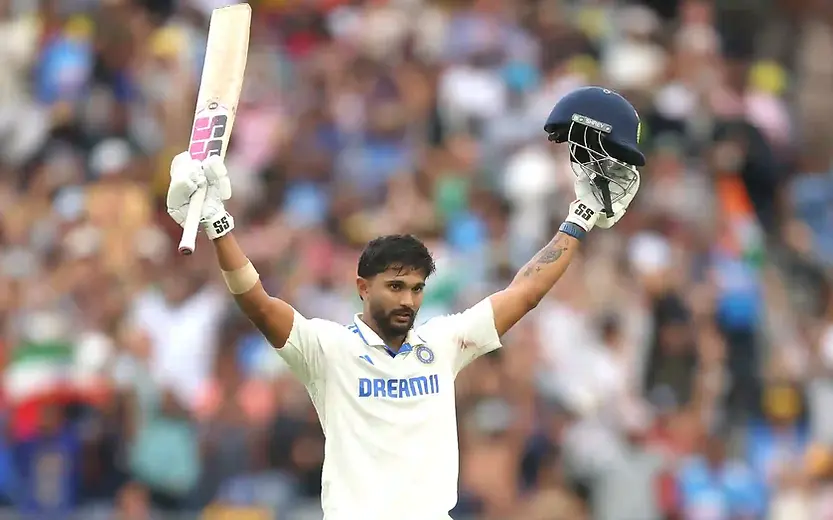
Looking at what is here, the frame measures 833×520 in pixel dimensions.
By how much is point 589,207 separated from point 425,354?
44.5 inches

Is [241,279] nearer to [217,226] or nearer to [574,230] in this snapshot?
[217,226]

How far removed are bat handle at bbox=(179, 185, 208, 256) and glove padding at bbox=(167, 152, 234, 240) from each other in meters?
0.02

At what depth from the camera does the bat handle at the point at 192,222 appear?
6.81 m

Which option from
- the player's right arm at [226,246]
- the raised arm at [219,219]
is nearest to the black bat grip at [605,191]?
the player's right arm at [226,246]

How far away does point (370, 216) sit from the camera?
14148 millimetres

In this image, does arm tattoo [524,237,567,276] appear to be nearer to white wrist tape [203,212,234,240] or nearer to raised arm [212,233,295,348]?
raised arm [212,233,295,348]

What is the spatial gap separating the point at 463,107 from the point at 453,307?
257cm

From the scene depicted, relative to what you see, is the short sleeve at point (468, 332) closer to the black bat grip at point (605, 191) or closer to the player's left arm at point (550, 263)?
the player's left arm at point (550, 263)

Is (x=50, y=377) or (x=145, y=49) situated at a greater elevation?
(x=145, y=49)

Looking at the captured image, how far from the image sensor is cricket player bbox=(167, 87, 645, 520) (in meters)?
7.10

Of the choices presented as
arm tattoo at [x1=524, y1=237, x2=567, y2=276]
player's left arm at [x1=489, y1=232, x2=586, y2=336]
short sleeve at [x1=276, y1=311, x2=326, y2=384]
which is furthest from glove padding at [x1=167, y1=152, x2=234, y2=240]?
arm tattoo at [x1=524, y1=237, x2=567, y2=276]

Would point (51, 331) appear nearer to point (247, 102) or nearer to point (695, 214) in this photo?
point (247, 102)

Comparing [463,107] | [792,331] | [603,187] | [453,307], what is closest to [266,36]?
[463,107]

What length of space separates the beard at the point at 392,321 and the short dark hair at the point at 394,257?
15 centimetres
